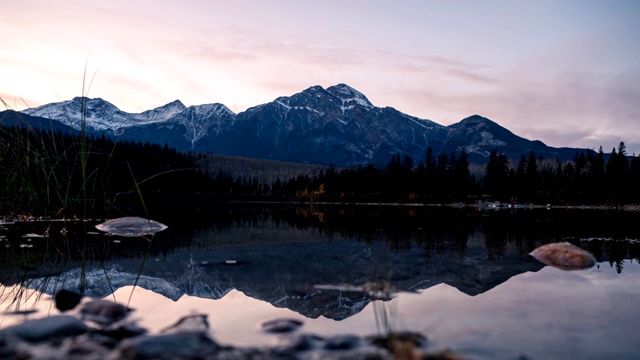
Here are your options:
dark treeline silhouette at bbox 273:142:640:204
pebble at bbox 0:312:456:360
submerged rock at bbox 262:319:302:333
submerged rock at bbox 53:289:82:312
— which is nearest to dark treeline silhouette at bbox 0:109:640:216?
dark treeline silhouette at bbox 273:142:640:204

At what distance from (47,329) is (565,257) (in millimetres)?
13519

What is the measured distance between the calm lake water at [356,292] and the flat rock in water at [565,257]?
48cm

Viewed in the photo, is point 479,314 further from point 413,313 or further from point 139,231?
point 139,231

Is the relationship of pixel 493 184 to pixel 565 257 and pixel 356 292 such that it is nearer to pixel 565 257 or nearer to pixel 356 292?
pixel 565 257

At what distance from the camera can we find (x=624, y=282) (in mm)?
10461

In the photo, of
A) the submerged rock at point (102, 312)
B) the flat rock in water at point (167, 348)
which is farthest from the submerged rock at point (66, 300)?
the flat rock in water at point (167, 348)

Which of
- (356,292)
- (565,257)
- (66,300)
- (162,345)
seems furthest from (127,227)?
(565,257)

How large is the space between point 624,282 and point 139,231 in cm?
1883

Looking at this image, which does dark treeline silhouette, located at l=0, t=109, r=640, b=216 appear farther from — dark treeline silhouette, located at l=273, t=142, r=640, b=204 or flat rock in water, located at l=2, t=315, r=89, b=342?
flat rock in water, located at l=2, t=315, r=89, b=342

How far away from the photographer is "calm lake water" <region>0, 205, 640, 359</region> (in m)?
6.14

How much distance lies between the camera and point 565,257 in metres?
13.6

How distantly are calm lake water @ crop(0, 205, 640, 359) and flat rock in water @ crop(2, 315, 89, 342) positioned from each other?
103 cm

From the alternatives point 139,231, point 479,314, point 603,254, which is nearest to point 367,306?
point 479,314

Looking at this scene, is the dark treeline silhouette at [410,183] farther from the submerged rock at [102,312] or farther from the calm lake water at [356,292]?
the submerged rock at [102,312]
